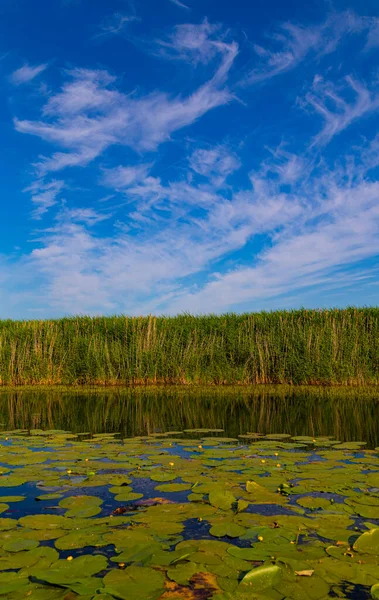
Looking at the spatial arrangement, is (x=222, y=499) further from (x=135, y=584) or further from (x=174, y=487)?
(x=135, y=584)

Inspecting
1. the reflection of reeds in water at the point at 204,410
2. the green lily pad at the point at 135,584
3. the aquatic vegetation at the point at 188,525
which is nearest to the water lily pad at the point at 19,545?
the aquatic vegetation at the point at 188,525

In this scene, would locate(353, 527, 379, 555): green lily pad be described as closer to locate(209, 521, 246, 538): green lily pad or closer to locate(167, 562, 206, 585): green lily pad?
locate(209, 521, 246, 538): green lily pad

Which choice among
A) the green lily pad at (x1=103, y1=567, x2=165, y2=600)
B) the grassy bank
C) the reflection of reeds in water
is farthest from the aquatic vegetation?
the grassy bank

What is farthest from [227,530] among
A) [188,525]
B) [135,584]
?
[135,584]

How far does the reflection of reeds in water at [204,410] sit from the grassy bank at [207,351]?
46.5 inches

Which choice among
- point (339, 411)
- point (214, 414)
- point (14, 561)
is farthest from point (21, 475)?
point (339, 411)

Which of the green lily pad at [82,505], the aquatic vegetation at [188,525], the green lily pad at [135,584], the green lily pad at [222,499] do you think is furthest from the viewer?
the green lily pad at [222,499]

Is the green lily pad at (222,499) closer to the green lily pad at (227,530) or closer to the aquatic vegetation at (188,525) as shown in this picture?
the aquatic vegetation at (188,525)

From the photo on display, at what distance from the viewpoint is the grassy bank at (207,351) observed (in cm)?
1305

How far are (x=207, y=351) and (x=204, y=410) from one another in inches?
201

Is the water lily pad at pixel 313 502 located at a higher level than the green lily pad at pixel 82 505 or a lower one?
lower

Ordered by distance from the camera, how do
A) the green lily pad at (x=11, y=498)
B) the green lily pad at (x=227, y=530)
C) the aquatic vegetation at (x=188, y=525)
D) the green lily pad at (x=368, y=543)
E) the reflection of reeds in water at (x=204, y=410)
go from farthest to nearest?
the reflection of reeds in water at (x=204, y=410) → the green lily pad at (x=11, y=498) → the green lily pad at (x=227, y=530) → the green lily pad at (x=368, y=543) → the aquatic vegetation at (x=188, y=525)

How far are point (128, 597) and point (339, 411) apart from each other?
7.09 metres

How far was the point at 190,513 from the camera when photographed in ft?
9.38
